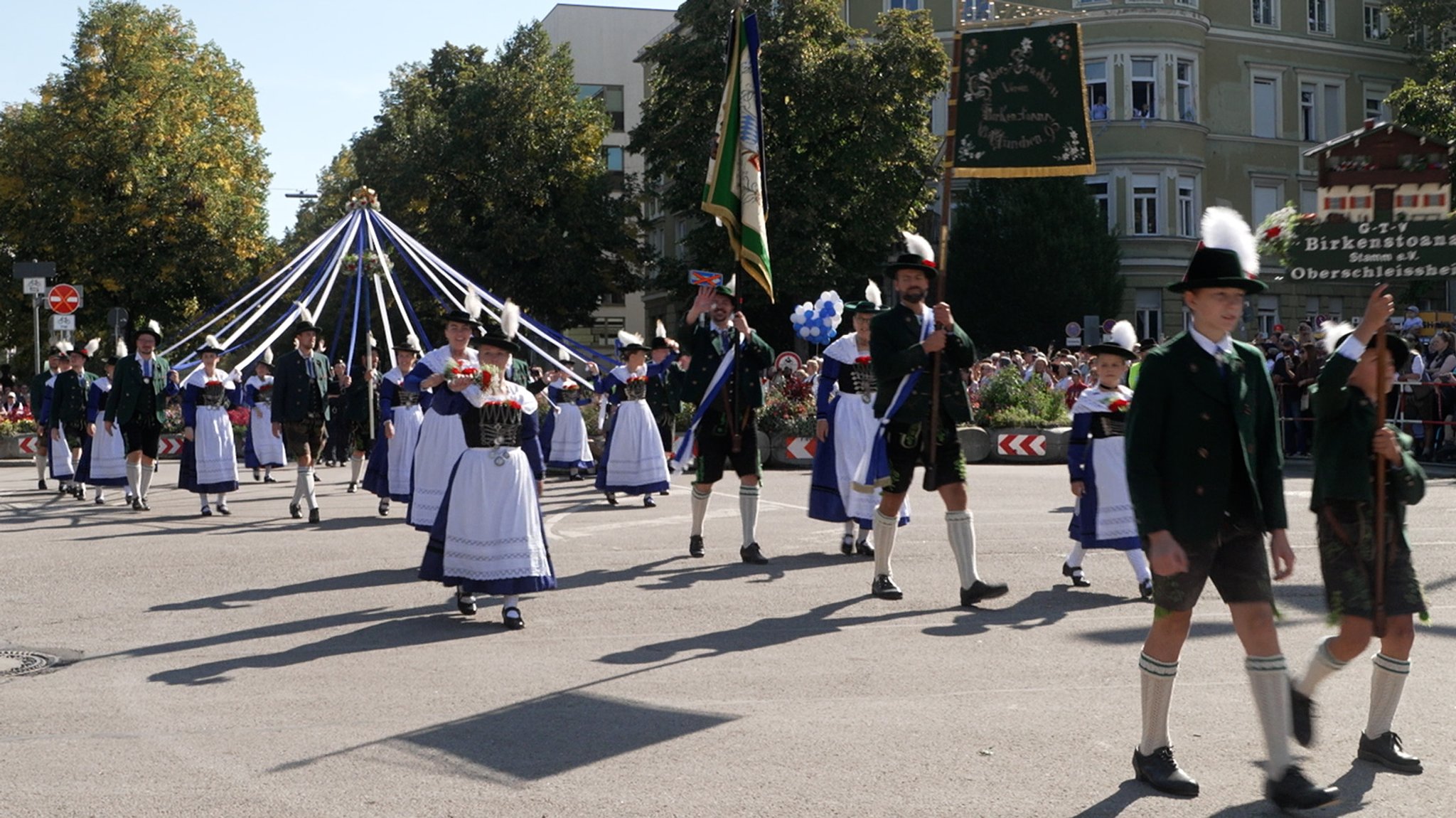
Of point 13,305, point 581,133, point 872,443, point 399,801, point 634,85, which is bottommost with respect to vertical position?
point 399,801

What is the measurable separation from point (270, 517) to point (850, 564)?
293 inches

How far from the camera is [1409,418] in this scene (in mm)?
22531

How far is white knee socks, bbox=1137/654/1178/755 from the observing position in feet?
17.9

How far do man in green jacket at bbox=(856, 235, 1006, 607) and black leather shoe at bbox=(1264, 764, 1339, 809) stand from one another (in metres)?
4.07

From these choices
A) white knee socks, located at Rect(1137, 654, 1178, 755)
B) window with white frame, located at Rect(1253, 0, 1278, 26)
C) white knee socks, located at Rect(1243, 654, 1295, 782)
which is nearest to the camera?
white knee socks, located at Rect(1243, 654, 1295, 782)

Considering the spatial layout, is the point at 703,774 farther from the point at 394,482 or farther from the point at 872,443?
the point at 394,482

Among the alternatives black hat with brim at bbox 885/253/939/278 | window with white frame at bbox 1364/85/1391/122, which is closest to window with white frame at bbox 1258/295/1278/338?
window with white frame at bbox 1364/85/1391/122

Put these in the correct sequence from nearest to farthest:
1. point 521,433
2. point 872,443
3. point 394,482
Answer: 1. point 521,433
2. point 872,443
3. point 394,482

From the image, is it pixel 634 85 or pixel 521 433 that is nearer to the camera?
pixel 521 433

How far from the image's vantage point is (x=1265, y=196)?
168 feet

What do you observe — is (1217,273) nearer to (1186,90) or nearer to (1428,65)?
(1186,90)

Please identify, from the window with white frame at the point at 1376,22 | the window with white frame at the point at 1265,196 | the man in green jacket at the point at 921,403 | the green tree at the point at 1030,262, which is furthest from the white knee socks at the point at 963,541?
the window with white frame at the point at 1376,22

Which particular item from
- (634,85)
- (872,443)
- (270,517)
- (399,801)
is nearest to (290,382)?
(270,517)

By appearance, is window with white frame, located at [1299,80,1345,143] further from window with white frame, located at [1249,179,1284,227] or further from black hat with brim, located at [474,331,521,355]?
black hat with brim, located at [474,331,521,355]
